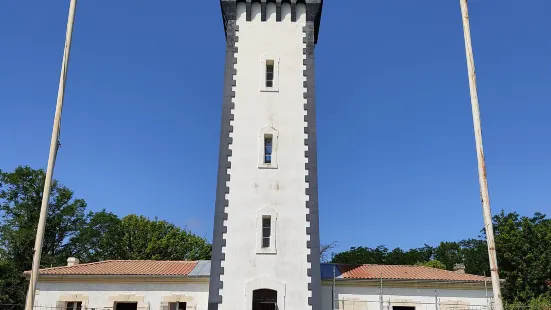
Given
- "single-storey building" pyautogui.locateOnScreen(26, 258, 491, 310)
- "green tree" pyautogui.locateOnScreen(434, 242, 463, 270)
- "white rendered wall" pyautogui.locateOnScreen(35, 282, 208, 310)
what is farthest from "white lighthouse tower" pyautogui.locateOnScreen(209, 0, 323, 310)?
"green tree" pyautogui.locateOnScreen(434, 242, 463, 270)

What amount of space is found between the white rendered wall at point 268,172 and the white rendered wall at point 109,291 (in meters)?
3.19

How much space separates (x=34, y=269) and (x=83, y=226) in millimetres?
35721

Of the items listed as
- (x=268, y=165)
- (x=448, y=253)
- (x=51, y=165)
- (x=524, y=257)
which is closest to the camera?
(x=51, y=165)

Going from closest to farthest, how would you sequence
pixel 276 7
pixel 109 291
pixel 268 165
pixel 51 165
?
pixel 51 165, pixel 268 165, pixel 109 291, pixel 276 7

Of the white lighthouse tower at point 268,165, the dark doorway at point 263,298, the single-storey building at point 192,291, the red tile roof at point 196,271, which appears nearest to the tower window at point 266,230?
the white lighthouse tower at point 268,165

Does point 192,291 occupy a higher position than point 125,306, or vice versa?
point 192,291

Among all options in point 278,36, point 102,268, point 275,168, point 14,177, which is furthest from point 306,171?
point 14,177

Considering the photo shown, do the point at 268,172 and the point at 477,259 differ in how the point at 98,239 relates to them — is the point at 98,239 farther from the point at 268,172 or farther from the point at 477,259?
the point at 477,259

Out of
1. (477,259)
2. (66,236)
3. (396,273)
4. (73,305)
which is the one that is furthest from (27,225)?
(477,259)

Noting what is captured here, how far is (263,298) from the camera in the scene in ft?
59.8

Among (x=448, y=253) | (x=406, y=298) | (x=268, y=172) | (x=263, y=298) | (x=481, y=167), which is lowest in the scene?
(x=263, y=298)

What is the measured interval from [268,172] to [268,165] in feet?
1.01

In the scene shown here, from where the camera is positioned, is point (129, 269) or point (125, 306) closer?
point (125, 306)

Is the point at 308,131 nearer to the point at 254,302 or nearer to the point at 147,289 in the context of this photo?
the point at 254,302
